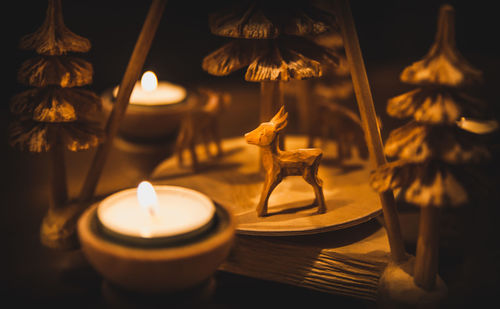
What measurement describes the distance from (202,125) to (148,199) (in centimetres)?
53

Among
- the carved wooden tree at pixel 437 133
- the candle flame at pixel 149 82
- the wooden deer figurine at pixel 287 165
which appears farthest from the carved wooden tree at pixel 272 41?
the candle flame at pixel 149 82

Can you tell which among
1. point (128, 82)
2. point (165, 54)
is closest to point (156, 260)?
point (128, 82)

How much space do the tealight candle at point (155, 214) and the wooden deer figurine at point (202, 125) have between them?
405 mm

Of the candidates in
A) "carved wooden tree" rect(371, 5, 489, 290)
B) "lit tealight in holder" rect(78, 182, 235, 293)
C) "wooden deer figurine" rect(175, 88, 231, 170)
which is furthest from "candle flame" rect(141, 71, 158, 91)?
"carved wooden tree" rect(371, 5, 489, 290)

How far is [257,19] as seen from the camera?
3.23 ft

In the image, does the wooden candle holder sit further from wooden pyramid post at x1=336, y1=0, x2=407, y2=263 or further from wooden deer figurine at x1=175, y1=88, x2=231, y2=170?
wooden deer figurine at x1=175, y1=88, x2=231, y2=170

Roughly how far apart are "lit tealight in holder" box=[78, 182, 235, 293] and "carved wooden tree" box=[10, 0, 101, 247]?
0.24 meters

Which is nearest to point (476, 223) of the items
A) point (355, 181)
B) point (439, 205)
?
point (355, 181)

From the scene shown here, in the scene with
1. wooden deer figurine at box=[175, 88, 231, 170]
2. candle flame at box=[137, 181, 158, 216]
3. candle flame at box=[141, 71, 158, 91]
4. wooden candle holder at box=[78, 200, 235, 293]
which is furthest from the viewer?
candle flame at box=[141, 71, 158, 91]

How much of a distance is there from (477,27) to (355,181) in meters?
1.31

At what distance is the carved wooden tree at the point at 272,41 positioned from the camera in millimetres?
978

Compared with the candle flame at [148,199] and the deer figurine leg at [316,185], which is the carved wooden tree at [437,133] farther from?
the candle flame at [148,199]

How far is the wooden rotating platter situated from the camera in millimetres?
986

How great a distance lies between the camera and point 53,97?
0.98m
